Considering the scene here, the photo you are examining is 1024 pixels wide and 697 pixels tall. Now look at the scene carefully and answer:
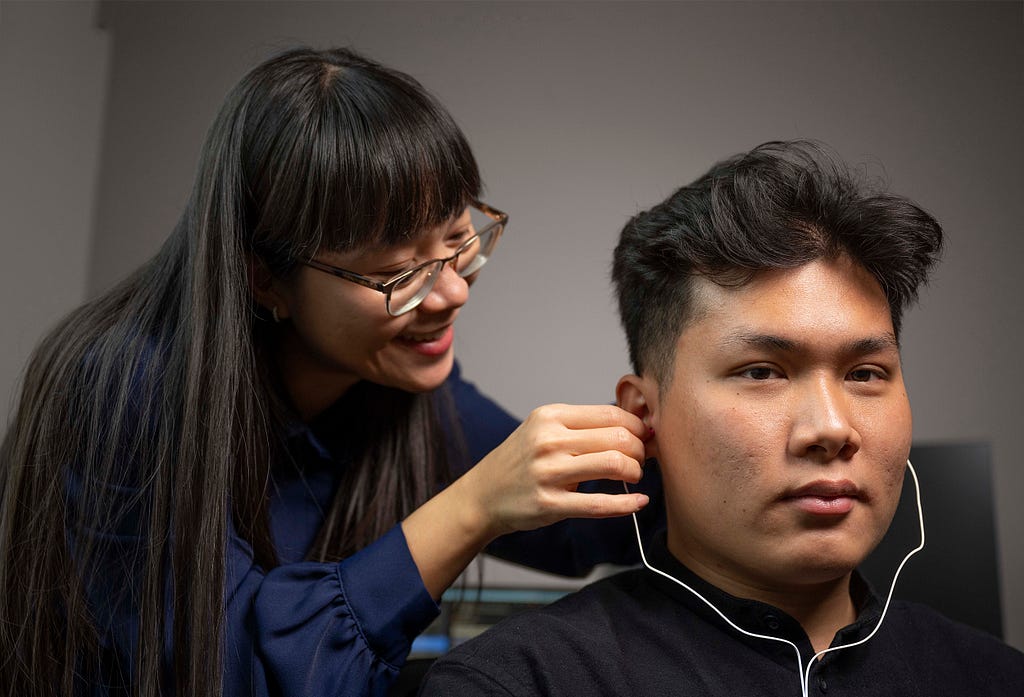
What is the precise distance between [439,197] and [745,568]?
2.21 feet

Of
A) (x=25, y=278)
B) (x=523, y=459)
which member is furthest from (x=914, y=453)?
(x=25, y=278)

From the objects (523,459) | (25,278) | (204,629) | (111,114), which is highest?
(111,114)

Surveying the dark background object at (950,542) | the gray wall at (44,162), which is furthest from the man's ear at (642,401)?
the gray wall at (44,162)

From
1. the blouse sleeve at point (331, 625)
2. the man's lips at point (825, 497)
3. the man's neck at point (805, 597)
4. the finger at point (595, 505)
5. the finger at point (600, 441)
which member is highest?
the finger at point (600, 441)

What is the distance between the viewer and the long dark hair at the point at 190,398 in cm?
130

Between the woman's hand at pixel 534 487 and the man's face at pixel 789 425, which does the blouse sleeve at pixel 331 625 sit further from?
the man's face at pixel 789 425

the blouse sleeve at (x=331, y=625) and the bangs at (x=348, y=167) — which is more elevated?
the bangs at (x=348, y=167)

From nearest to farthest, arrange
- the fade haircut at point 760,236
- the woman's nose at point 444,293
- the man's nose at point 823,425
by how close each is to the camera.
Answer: the man's nose at point 823,425 → the fade haircut at point 760,236 → the woman's nose at point 444,293

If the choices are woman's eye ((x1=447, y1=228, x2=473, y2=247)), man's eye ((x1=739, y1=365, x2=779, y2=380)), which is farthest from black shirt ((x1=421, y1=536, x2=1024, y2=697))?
woman's eye ((x1=447, y1=228, x2=473, y2=247))

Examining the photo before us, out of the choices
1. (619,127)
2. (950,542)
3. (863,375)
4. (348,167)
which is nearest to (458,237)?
(348,167)

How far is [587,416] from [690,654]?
325mm

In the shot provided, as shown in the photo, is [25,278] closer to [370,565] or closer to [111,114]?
[111,114]

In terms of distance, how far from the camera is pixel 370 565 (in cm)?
129

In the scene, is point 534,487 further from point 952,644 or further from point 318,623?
point 952,644
